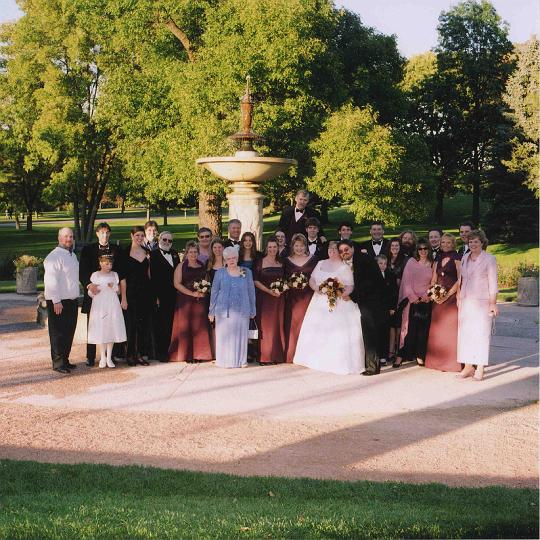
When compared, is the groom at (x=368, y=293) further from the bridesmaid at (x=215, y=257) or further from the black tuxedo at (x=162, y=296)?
the black tuxedo at (x=162, y=296)

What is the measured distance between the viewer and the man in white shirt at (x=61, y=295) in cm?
1142

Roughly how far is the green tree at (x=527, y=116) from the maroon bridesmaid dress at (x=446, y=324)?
2597cm

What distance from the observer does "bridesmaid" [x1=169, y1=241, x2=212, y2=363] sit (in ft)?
40.5

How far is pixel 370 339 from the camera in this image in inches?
469

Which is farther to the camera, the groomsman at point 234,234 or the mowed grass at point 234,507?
the groomsman at point 234,234

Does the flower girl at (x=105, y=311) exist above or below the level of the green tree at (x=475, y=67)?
below

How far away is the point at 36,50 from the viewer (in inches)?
1641

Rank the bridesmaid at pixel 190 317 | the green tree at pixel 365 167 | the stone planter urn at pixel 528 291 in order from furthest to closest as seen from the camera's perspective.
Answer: the green tree at pixel 365 167 < the stone planter urn at pixel 528 291 < the bridesmaid at pixel 190 317

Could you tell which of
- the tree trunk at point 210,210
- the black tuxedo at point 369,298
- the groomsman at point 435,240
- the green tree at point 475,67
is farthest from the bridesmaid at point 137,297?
the green tree at point 475,67

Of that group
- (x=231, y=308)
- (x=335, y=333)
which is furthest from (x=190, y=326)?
(x=335, y=333)

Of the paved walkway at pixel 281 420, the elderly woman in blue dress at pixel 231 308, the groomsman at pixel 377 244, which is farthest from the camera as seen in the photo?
the groomsman at pixel 377 244

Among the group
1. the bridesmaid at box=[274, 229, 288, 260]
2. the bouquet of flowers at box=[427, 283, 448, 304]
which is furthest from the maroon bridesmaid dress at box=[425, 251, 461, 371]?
the bridesmaid at box=[274, 229, 288, 260]

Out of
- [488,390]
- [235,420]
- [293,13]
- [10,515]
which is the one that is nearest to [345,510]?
[10,515]

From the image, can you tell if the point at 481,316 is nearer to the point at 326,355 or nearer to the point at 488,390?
the point at 488,390
